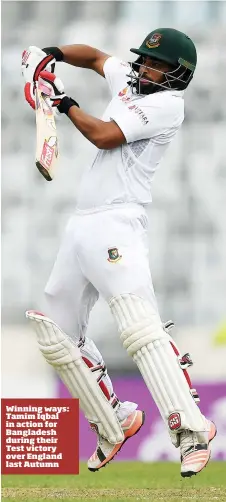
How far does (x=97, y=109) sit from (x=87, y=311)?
1.08 m

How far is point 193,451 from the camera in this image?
361 cm

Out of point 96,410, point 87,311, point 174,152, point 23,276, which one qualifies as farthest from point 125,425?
point 174,152

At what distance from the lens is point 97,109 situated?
4660 millimetres

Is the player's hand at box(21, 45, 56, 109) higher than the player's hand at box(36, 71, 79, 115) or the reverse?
higher

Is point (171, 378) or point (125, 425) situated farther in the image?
point (125, 425)

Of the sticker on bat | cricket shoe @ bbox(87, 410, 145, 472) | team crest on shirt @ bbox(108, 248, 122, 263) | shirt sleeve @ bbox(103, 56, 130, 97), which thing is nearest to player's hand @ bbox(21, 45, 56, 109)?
the sticker on bat

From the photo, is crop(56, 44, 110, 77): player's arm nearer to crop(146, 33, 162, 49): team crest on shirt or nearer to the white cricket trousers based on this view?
crop(146, 33, 162, 49): team crest on shirt

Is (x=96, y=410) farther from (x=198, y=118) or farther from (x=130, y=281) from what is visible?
(x=198, y=118)

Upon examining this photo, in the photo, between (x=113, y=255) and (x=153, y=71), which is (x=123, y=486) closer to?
(x=113, y=255)

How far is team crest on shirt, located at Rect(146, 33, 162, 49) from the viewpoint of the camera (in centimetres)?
377
